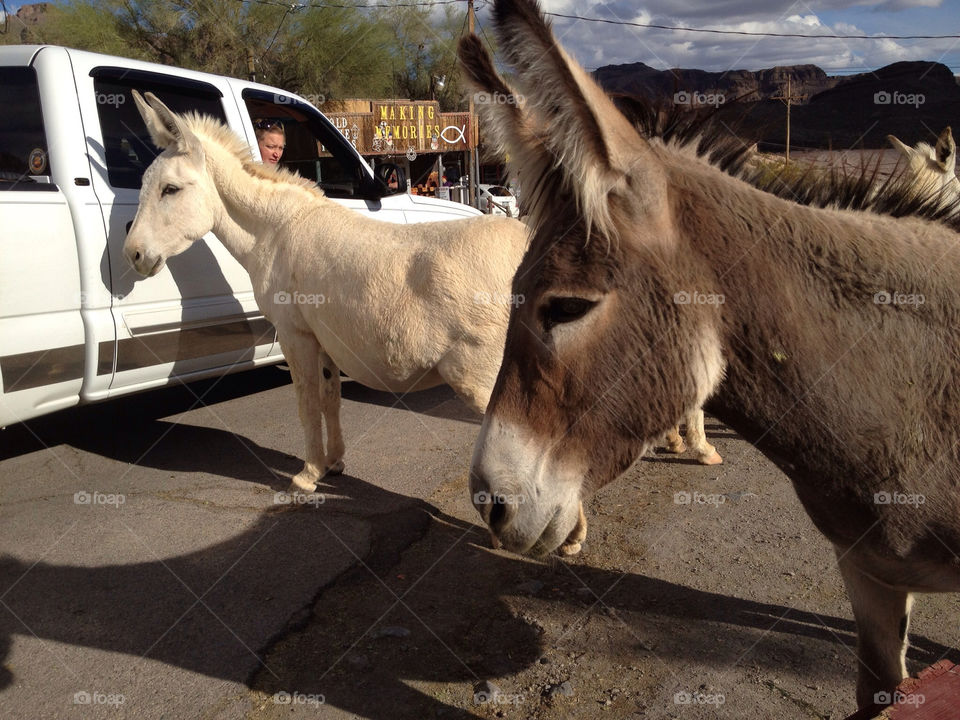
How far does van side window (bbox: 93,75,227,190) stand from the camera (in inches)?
206

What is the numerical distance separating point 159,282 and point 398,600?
312 centimetres

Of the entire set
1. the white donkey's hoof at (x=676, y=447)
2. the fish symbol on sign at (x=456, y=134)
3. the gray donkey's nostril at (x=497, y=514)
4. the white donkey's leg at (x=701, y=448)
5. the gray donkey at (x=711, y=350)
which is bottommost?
the white donkey's hoof at (x=676, y=447)

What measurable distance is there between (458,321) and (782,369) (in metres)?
2.66

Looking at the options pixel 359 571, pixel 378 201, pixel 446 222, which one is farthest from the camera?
pixel 378 201

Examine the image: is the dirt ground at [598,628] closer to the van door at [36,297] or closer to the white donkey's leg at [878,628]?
the white donkey's leg at [878,628]

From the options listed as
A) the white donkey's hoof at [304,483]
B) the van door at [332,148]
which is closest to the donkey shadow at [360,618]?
the white donkey's hoof at [304,483]

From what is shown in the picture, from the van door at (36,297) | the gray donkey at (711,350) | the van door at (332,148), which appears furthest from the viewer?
the van door at (332,148)

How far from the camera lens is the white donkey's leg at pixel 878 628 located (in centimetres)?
215

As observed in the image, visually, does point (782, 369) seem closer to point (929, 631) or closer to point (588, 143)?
point (588, 143)

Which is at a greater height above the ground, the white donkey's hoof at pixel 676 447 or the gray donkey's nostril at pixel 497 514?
the gray donkey's nostril at pixel 497 514

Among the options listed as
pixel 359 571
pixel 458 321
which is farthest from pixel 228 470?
pixel 458 321

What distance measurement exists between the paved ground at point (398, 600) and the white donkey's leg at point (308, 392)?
235mm

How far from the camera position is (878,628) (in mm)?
2197

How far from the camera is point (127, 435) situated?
632 centimetres
